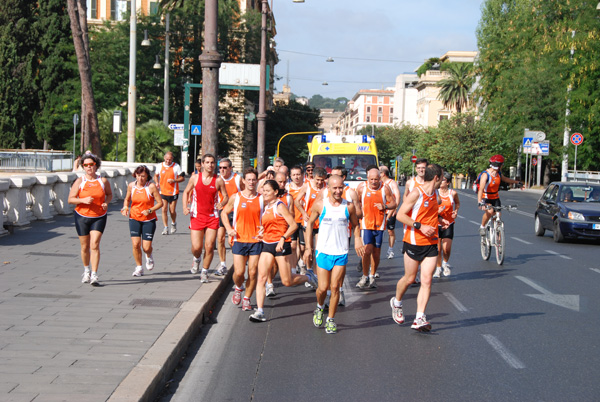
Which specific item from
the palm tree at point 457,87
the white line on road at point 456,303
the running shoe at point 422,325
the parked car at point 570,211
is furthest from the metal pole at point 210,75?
the palm tree at point 457,87

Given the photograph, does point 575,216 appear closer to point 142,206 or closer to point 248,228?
point 142,206

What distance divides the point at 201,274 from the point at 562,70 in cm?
3490

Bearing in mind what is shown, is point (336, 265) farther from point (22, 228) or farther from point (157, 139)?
point (157, 139)

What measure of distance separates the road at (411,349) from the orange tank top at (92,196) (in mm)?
2055

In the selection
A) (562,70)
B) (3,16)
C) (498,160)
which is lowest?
(498,160)

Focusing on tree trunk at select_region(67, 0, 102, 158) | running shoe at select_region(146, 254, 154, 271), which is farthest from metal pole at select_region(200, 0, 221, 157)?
tree trunk at select_region(67, 0, 102, 158)

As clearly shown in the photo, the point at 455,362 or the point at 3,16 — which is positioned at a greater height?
the point at 3,16

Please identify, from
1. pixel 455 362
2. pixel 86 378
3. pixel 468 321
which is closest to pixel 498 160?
pixel 468 321

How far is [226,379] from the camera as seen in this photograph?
20.9 feet

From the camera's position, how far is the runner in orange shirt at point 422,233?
8.23 meters

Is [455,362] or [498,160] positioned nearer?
[455,362]

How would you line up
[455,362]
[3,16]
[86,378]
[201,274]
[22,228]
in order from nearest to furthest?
[86,378] < [455,362] < [201,274] < [22,228] < [3,16]

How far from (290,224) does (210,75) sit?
534 centimetres

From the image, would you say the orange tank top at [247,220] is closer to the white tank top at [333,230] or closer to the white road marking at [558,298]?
the white tank top at [333,230]
